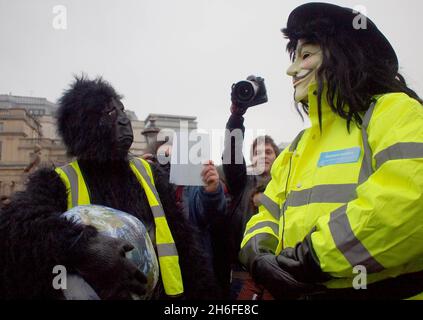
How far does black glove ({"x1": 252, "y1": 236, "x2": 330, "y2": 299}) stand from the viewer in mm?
1527

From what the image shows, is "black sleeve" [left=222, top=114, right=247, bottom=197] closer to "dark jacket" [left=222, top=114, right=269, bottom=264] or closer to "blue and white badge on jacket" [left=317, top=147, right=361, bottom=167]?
"dark jacket" [left=222, top=114, right=269, bottom=264]

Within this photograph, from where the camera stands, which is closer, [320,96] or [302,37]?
[320,96]

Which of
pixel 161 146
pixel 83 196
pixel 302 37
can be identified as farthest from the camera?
pixel 161 146

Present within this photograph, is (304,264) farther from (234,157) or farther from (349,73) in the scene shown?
(234,157)

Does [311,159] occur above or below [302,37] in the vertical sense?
below

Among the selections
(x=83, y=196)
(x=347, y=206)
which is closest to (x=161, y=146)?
(x=83, y=196)

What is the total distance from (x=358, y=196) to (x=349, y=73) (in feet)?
2.06

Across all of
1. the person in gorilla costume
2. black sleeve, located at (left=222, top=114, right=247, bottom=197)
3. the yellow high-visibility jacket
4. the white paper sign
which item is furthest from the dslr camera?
the yellow high-visibility jacket

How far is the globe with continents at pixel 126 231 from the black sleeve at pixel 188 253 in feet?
1.15

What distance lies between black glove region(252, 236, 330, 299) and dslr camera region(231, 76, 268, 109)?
4.93ft
